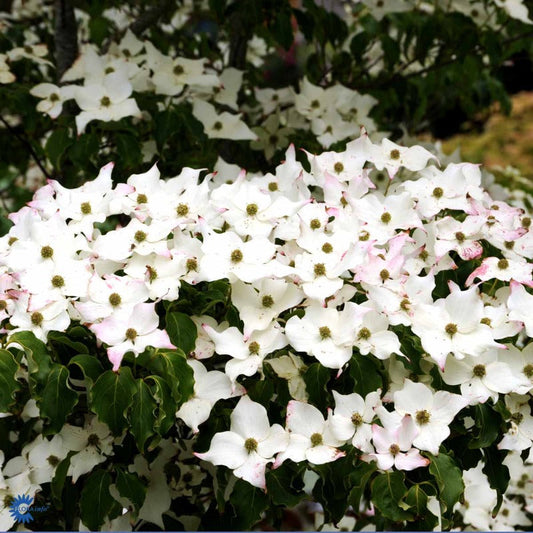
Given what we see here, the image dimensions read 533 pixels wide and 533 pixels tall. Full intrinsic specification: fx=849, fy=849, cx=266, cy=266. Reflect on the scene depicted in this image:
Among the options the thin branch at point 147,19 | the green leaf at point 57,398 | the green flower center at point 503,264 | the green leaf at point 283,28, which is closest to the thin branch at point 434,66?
the green leaf at point 283,28

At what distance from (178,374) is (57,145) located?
2.65ft

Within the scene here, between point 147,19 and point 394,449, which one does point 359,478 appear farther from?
point 147,19

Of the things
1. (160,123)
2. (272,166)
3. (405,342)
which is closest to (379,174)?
(272,166)

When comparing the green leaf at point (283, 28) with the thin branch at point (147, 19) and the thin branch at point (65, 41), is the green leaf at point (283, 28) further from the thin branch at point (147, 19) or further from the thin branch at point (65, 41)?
the thin branch at point (65, 41)

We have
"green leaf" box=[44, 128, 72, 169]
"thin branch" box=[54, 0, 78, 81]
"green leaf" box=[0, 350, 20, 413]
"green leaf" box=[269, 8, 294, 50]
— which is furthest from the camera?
"thin branch" box=[54, 0, 78, 81]

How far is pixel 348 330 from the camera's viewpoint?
111 centimetres

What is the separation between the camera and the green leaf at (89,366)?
1.07 metres

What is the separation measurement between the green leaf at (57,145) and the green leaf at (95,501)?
0.75 metres

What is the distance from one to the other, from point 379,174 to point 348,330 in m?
1.08

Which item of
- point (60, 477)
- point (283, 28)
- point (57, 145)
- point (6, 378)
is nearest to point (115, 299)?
point (6, 378)

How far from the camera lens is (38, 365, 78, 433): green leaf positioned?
1050 mm

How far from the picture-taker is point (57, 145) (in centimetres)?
171

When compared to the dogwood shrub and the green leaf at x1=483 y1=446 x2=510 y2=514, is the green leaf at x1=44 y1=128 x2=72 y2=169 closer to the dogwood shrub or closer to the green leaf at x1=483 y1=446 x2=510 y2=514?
the dogwood shrub

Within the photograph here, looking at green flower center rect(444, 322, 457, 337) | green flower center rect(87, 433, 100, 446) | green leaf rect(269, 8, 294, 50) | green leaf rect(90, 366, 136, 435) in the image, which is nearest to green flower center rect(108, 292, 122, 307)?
green leaf rect(90, 366, 136, 435)
